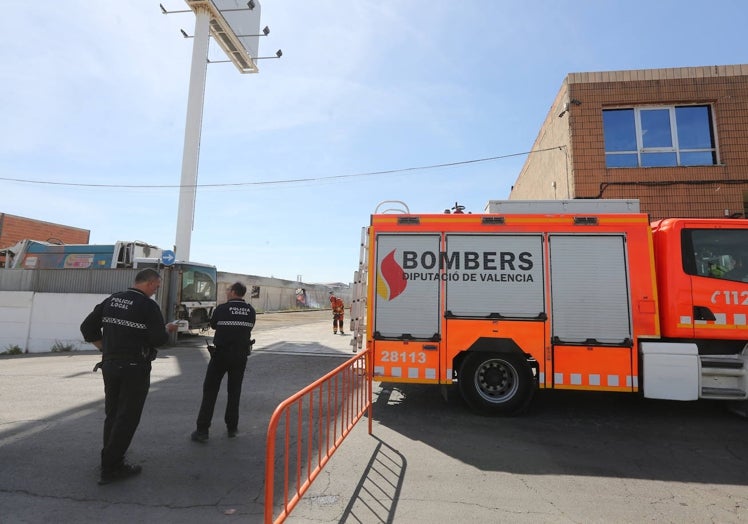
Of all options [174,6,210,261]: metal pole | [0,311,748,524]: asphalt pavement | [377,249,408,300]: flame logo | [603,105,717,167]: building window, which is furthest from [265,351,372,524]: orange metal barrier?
[174,6,210,261]: metal pole

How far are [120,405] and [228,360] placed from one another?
1216mm

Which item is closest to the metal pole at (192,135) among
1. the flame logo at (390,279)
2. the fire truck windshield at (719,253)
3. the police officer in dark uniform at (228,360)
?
the flame logo at (390,279)

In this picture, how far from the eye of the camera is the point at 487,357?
5.82 metres

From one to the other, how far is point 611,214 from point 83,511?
6654 mm

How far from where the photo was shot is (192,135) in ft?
72.0

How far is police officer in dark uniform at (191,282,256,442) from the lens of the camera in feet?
15.5

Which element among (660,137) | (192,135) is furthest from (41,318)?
(660,137)

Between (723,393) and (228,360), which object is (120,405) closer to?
(228,360)

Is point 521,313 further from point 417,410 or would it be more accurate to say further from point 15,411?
point 15,411

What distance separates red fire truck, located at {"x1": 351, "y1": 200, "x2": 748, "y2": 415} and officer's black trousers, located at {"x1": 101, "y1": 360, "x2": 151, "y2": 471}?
3024 mm

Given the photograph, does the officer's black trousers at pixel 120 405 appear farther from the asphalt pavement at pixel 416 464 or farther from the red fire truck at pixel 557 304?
the red fire truck at pixel 557 304

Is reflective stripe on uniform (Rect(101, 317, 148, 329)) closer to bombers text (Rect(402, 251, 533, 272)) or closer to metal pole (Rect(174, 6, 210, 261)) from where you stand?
bombers text (Rect(402, 251, 533, 272))

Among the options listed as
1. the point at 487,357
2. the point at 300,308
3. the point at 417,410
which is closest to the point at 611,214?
the point at 487,357

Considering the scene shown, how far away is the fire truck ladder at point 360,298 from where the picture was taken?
6.43 metres
